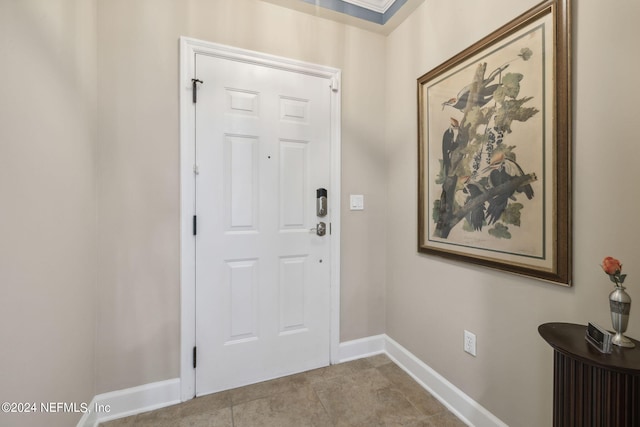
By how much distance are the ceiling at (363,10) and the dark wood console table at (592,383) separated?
2.10m

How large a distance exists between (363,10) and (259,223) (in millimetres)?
1774

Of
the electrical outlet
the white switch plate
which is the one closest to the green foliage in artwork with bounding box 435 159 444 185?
the white switch plate

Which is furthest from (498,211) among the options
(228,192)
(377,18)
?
(377,18)

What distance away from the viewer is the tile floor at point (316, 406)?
4.98 ft

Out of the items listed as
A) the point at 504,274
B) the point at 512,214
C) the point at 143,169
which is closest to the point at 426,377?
the point at 504,274

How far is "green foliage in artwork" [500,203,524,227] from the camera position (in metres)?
A: 1.27

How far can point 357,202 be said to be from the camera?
216 cm

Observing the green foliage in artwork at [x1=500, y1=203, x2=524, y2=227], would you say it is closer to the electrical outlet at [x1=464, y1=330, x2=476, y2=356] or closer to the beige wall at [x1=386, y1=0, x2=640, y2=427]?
the beige wall at [x1=386, y1=0, x2=640, y2=427]

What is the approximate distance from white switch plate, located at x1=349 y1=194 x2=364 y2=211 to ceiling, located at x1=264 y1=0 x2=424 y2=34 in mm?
1332

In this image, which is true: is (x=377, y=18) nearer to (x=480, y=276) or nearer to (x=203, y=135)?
(x=203, y=135)

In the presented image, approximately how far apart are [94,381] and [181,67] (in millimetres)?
1894

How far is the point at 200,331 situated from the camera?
172cm

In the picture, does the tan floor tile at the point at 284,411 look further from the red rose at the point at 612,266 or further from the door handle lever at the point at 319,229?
the red rose at the point at 612,266

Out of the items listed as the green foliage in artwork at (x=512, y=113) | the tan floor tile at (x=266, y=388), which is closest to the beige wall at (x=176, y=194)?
the green foliage in artwork at (x=512, y=113)
